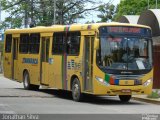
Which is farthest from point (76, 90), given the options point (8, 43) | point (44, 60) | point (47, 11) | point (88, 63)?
point (47, 11)

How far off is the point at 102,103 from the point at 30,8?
36.3 metres

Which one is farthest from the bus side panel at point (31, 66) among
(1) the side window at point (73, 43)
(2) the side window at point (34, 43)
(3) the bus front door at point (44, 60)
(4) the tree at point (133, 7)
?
(4) the tree at point (133, 7)

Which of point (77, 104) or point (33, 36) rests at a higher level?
point (33, 36)

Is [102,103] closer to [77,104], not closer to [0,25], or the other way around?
[77,104]

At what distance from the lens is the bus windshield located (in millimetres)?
19984

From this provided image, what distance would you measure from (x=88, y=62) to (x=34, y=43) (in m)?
6.29

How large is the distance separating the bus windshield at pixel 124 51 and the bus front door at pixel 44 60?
509 centimetres

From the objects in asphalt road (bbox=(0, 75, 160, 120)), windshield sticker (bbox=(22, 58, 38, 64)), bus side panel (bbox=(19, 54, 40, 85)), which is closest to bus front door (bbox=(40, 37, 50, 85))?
bus side panel (bbox=(19, 54, 40, 85))

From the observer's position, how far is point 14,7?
60.6 m

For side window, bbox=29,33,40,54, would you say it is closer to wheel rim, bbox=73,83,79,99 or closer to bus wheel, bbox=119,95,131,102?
wheel rim, bbox=73,83,79,99

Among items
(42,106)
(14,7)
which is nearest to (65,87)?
(42,106)

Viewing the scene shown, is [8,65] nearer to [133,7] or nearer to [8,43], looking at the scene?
[8,43]

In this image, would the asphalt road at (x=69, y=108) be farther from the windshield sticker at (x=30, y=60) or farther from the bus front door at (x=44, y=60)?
the windshield sticker at (x=30, y=60)

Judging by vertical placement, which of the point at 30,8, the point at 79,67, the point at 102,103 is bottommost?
the point at 102,103
